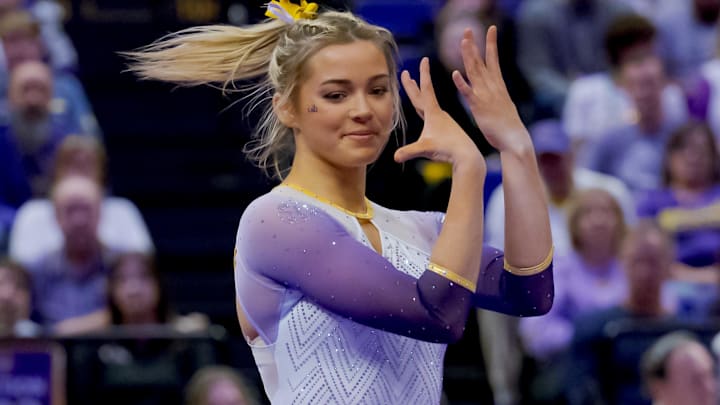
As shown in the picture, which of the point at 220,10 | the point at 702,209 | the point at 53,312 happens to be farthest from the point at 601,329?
the point at 220,10

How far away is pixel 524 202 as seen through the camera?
2436 mm

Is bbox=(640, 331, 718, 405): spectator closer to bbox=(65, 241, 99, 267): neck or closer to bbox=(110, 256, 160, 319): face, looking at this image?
bbox=(110, 256, 160, 319): face

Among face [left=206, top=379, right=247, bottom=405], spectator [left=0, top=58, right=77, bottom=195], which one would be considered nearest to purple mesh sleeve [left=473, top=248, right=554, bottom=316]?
face [left=206, top=379, right=247, bottom=405]

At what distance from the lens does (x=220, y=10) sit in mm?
7969

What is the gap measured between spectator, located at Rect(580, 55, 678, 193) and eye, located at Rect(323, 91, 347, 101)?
4209mm

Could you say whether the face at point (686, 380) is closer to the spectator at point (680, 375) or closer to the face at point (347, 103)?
the spectator at point (680, 375)

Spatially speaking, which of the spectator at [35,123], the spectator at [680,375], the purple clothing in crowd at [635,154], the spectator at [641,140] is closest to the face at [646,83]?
the spectator at [641,140]

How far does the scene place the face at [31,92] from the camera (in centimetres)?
642

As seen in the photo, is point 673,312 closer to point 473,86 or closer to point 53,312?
point 53,312

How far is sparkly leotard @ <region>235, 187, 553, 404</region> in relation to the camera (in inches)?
89.3

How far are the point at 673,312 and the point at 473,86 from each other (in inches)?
131

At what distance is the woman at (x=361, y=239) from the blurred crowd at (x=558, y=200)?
230 centimetres

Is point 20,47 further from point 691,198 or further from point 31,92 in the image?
point 691,198

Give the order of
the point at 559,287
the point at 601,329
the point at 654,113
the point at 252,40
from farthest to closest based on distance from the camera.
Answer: the point at 654,113 < the point at 559,287 < the point at 601,329 < the point at 252,40
